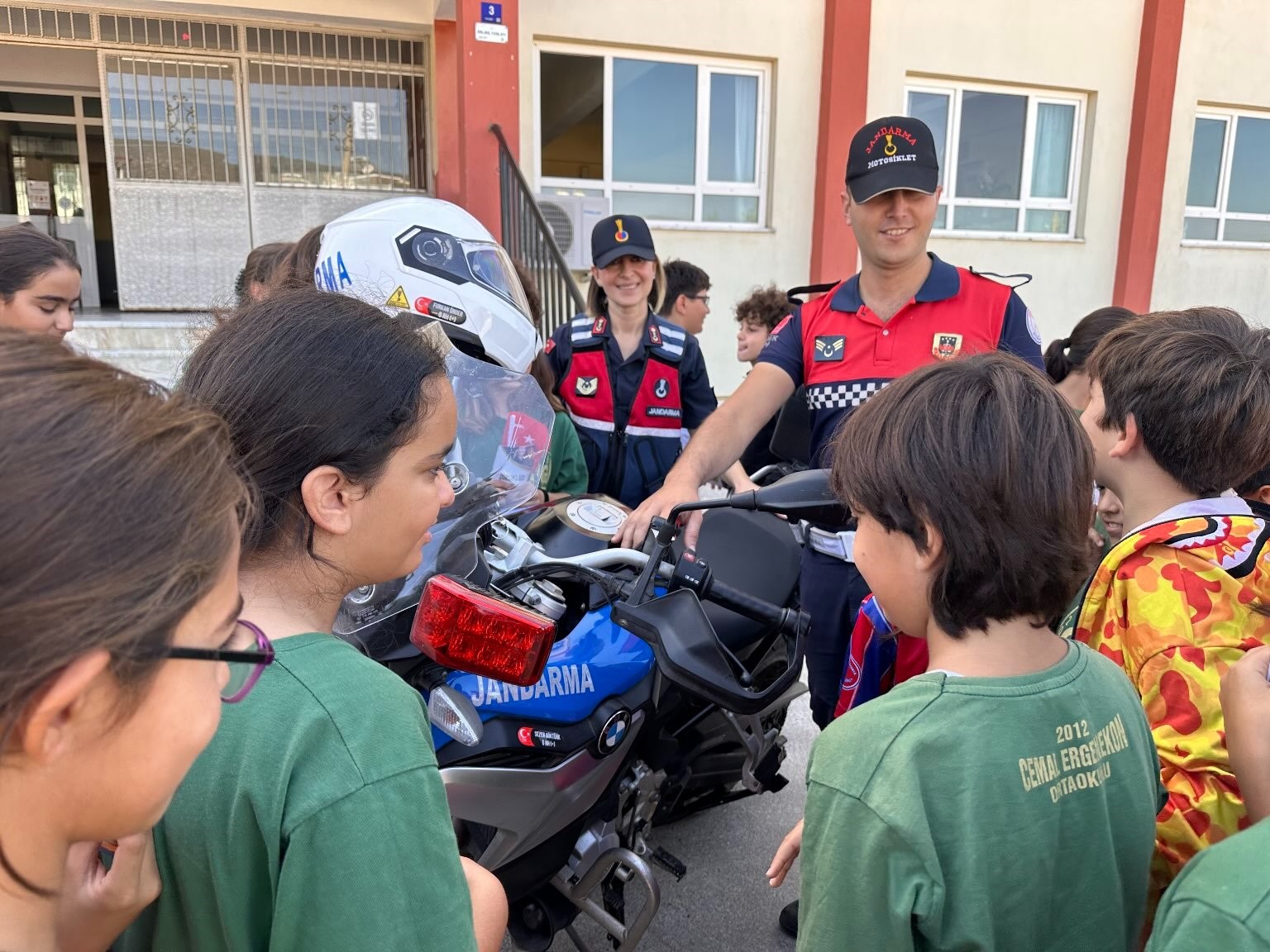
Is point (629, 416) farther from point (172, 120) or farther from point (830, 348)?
point (172, 120)

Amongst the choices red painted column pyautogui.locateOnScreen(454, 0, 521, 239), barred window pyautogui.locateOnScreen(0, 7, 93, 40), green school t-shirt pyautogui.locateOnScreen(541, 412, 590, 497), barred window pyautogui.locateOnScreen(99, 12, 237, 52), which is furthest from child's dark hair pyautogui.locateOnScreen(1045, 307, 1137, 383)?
barred window pyautogui.locateOnScreen(0, 7, 93, 40)

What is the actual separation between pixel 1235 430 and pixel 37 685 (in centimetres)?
172

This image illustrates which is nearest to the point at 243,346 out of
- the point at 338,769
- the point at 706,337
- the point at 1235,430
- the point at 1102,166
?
the point at 338,769

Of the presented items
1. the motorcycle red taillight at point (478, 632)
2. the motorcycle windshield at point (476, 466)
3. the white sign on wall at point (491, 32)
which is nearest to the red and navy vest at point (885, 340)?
the motorcycle windshield at point (476, 466)

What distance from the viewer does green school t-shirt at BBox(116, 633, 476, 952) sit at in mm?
866

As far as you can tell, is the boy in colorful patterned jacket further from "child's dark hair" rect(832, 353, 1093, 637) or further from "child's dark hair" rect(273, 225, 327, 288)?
"child's dark hair" rect(273, 225, 327, 288)

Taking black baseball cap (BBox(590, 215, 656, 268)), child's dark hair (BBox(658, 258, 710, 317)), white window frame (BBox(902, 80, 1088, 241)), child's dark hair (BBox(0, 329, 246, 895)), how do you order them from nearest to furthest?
A: child's dark hair (BBox(0, 329, 246, 895)) < black baseball cap (BBox(590, 215, 656, 268)) < child's dark hair (BBox(658, 258, 710, 317)) < white window frame (BBox(902, 80, 1088, 241))

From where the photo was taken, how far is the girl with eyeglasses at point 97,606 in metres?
0.57

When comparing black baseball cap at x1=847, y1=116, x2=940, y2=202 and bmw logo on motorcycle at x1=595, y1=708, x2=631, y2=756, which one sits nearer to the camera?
bmw logo on motorcycle at x1=595, y1=708, x2=631, y2=756

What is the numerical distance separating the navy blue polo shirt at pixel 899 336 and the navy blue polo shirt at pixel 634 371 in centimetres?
125

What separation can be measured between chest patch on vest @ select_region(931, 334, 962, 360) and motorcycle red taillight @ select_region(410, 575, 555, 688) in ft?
5.18

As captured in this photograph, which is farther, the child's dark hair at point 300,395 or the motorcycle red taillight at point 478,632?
the motorcycle red taillight at point 478,632

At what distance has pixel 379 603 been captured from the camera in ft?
5.08

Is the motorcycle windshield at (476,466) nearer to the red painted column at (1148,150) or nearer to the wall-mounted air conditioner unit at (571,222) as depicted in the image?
the wall-mounted air conditioner unit at (571,222)
